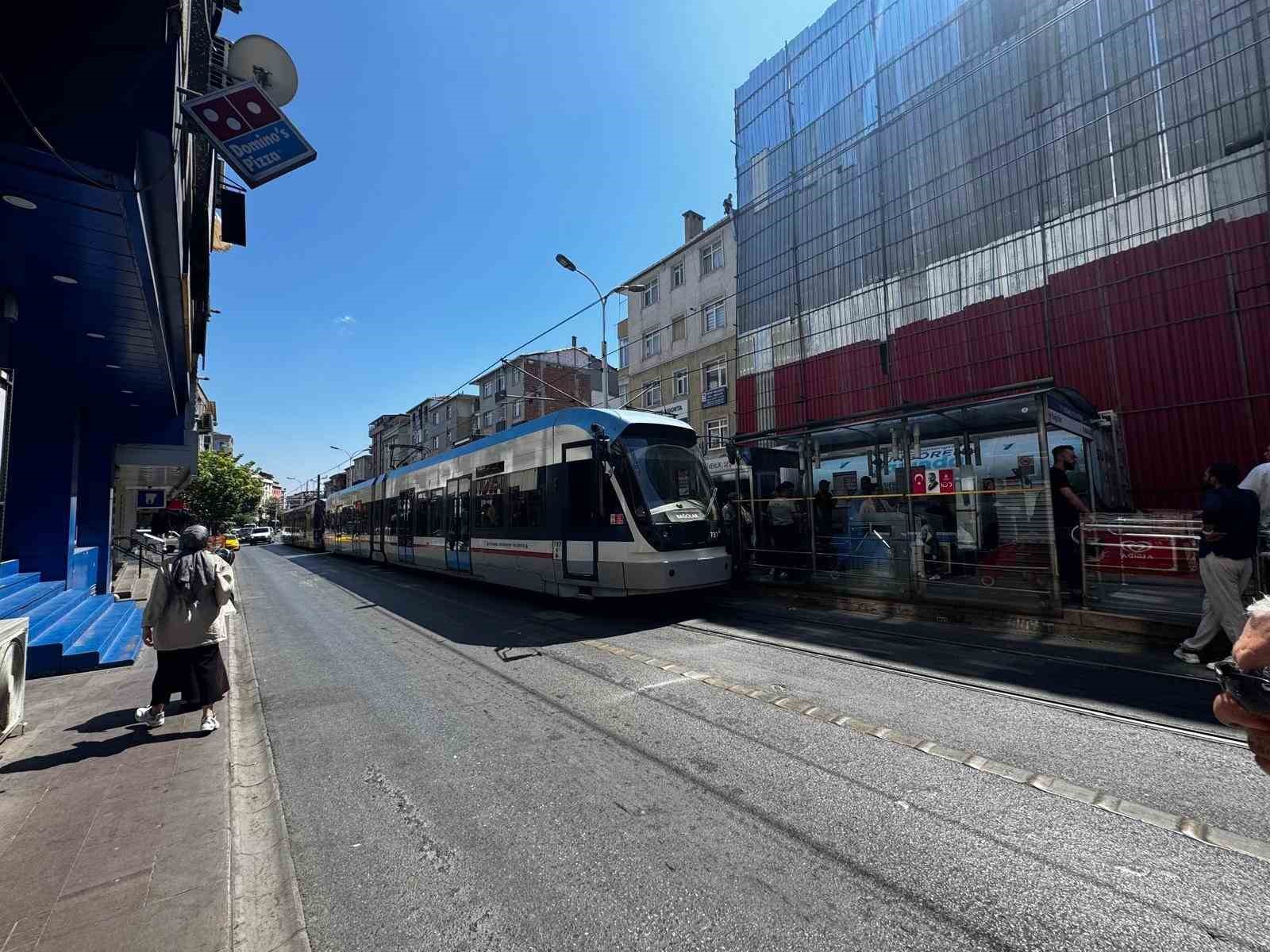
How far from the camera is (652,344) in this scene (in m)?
29.5

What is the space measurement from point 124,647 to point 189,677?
4.51m

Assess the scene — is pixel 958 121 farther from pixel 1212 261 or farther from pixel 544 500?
pixel 544 500

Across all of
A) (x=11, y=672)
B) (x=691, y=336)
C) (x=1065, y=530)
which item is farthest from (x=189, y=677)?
(x=691, y=336)

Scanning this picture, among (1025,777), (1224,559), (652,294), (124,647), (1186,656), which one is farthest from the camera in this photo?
(652,294)

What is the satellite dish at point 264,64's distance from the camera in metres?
5.04

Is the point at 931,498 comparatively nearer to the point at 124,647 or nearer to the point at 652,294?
the point at 124,647

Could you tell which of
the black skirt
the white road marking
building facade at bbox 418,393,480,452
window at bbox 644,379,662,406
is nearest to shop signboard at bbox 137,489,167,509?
building facade at bbox 418,393,480,452

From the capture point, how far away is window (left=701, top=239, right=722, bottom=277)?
84.2ft

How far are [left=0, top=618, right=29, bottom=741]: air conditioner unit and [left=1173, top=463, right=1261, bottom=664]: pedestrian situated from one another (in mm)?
10285

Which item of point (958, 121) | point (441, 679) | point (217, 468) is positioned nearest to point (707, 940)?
point (441, 679)

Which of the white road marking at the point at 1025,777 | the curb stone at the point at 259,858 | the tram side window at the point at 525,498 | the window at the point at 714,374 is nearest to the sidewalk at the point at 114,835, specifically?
the curb stone at the point at 259,858

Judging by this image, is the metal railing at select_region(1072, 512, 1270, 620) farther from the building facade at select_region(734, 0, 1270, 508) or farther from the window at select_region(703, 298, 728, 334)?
the window at select_region(703, 298, 728, 334)

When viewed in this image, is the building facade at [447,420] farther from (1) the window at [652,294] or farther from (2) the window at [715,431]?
(2) the window at [715,431]

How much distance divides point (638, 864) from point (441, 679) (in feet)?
13.1
